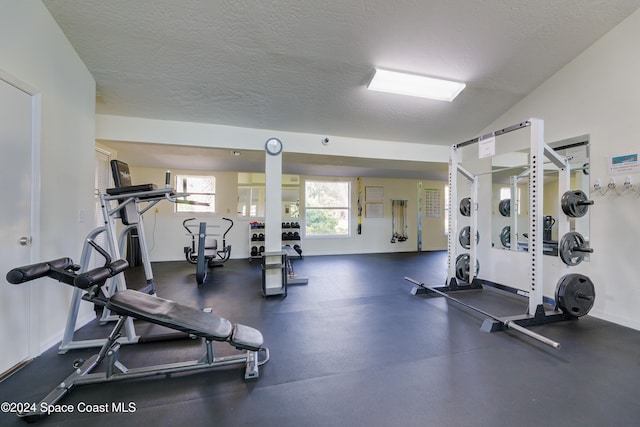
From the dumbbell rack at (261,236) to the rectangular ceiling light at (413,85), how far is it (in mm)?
4350

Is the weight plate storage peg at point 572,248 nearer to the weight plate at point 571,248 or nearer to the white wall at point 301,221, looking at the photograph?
the weight plate at point 571,248

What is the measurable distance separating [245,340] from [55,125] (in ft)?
8.02

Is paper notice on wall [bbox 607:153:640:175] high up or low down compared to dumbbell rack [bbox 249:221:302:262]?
up

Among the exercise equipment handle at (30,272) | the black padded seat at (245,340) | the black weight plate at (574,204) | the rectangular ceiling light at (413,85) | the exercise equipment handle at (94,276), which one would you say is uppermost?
the rectangular ceiling light at (413,85)

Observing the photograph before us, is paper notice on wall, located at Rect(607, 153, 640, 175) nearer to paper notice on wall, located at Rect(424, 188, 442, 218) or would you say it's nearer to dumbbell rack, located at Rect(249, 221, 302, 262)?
paper notice on wall, located at Rect(424, 188, 442, 218)

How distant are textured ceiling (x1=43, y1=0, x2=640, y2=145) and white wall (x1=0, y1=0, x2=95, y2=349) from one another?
0.18 metres

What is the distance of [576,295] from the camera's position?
2506 mm

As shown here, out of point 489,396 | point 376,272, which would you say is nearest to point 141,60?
point 489,396

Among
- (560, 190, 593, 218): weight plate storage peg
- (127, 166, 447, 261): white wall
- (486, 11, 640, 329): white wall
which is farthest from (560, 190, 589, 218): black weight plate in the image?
(127, 166, 447, 261): white wall

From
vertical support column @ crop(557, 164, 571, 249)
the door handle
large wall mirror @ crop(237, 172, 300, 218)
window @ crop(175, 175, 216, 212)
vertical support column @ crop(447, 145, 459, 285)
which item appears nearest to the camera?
the door handle

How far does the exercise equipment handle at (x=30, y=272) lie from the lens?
1.34m

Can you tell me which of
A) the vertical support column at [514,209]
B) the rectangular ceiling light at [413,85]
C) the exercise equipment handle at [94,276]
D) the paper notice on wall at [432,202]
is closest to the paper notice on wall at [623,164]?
the vertical support column at [514,209]

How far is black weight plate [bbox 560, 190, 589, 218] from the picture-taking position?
2.52 meters

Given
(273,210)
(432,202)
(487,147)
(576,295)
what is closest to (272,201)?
(273,210)
